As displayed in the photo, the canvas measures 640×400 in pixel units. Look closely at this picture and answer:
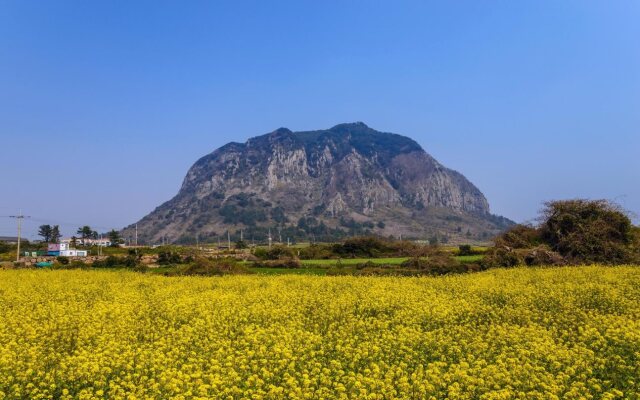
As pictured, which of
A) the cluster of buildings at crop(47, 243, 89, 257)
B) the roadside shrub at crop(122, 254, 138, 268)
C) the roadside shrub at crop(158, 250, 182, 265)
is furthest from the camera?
the cluster of buildings at crop(47, 243, 89, 257)

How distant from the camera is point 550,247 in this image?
138 ft

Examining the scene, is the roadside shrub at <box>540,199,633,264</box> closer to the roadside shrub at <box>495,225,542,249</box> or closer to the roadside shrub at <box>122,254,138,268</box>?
the roadside shrub at <box>495,225,542,249</box>

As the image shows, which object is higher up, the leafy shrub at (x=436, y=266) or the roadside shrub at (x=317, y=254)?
the roadside shrub at (x=317, y=254)

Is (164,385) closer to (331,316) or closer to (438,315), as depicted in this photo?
(331,316)

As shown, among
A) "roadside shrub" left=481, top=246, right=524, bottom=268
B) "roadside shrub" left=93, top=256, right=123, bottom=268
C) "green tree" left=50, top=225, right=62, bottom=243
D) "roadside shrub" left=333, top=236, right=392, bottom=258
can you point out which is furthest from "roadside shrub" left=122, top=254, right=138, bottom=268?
"green tree" left=50, top=225, right=62, bottom=243

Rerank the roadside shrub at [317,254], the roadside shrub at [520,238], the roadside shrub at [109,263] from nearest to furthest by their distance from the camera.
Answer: the roadside shrub at [520,238] → the roadside shrub at [109,263] → the roadside shrub at [317,254]

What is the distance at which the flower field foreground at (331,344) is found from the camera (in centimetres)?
929

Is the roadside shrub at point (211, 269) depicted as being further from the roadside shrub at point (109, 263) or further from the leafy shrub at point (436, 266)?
the roadside shrub at point (109, 263)

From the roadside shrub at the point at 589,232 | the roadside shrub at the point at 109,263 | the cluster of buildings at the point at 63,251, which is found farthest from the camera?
the cluster of buildings at the point at 63,251

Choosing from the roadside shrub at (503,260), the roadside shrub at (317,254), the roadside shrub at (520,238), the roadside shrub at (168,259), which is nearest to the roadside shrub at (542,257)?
the roadside shrub at (503,260)

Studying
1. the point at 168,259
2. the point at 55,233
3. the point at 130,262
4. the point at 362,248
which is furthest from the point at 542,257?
the point at 55,233

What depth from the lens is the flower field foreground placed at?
929cm

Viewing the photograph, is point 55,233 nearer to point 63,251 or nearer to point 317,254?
point 63,251

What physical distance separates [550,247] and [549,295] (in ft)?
79.9
